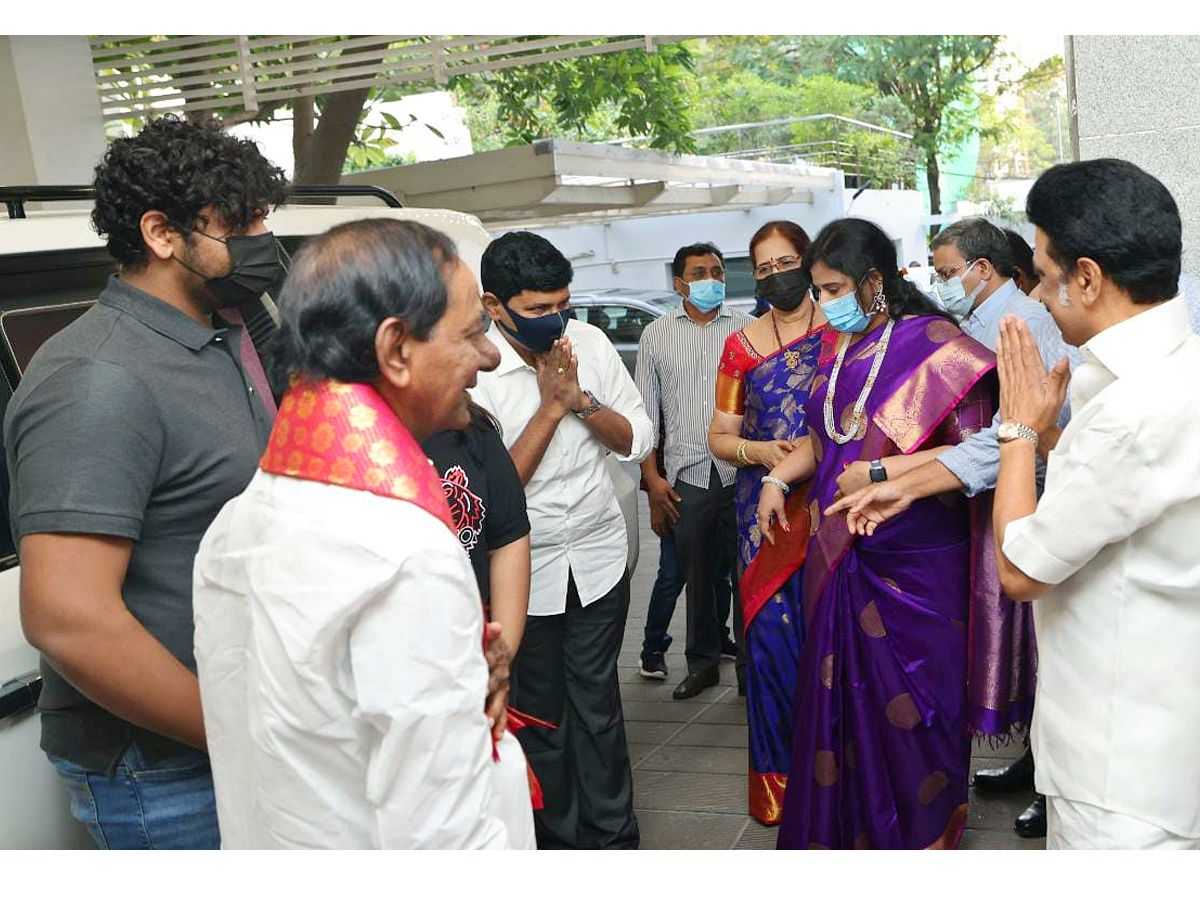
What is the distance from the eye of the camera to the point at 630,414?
3.71 meters

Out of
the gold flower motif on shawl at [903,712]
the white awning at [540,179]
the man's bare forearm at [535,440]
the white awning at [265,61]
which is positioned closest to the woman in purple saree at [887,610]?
the gold flower motif on shawl at [903,712]

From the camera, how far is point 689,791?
4.27 m

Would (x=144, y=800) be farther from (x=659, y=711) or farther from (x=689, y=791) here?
(x=659, y=711)

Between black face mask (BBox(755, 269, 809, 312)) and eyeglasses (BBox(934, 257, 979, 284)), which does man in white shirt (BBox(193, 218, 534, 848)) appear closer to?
black face mask (BBox(755, 269, 809, 312))

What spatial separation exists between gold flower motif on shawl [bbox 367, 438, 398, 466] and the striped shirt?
365 centimetres

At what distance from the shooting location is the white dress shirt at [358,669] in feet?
4.74

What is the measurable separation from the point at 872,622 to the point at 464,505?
1205 mm

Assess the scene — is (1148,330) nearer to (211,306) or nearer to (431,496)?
(431,496)

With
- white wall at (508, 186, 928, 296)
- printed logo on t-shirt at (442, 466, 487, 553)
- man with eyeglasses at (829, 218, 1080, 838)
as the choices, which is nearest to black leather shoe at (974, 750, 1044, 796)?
man with eyeglasses at (829, 218, 1080, 838)

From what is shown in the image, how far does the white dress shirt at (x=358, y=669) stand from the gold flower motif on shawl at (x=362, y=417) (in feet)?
0.29

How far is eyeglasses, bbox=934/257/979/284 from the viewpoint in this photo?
411 centimetres

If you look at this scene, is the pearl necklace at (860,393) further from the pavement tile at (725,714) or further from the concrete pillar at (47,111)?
the concrete pillar at (47,111)

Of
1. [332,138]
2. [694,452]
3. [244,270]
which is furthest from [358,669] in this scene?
[332,138]
